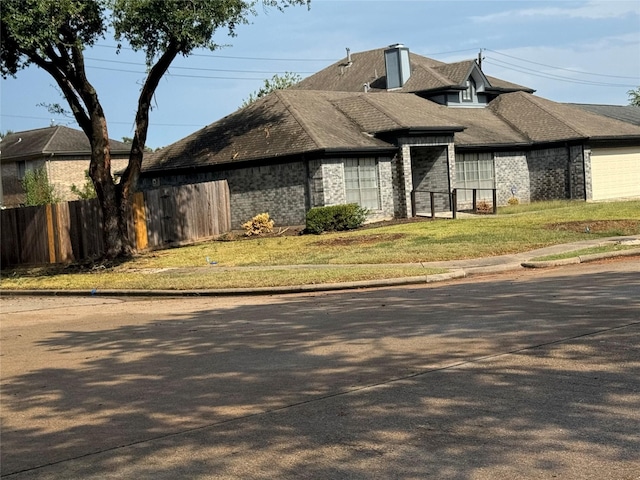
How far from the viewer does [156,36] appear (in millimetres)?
27188

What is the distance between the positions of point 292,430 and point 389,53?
134 ft

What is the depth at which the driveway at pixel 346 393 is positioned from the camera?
5707 millimetres

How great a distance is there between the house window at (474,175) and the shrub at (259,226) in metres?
9.36

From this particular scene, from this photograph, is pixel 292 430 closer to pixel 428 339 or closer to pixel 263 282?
pixel 428 339

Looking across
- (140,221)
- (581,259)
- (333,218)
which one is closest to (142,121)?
(140,221)

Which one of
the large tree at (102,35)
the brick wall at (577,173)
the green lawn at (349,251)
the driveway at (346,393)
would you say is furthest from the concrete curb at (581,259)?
the brick wall at (577,173)

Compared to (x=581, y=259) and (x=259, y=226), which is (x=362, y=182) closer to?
(x=259, y=226)

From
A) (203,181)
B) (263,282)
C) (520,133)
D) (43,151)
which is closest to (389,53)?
(520,133)

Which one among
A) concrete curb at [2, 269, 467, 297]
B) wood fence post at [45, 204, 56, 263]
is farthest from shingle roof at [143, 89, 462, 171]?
concrete curb at [2, 269, 467, 297]

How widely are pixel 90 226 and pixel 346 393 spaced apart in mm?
25296

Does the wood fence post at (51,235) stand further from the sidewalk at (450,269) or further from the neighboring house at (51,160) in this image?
the neighboring house at (51,160)

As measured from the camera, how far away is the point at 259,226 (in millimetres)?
33781

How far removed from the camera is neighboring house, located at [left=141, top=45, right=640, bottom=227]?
33.8 metres

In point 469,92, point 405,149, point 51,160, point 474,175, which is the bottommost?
point 474,175
